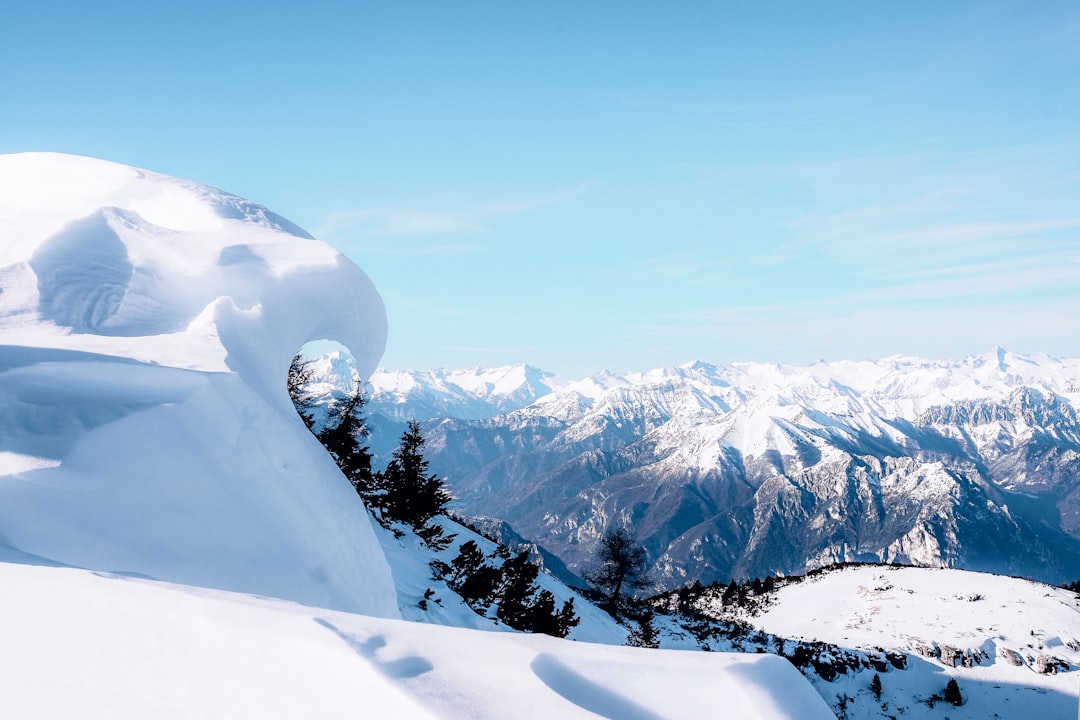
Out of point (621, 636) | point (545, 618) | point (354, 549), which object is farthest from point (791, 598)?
point (354, 549)

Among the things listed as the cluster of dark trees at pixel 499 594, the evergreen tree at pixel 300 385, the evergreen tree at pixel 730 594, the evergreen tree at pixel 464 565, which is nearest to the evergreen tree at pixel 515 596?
the cluster of dark trees at pixel 499 594

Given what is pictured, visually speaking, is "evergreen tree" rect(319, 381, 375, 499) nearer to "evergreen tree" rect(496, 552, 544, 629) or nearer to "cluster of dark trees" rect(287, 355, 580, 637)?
"cluster of dark trees" rect(287, 355, 580, 637)

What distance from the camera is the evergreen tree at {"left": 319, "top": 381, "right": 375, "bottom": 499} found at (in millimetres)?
24609

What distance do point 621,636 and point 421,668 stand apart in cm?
3597

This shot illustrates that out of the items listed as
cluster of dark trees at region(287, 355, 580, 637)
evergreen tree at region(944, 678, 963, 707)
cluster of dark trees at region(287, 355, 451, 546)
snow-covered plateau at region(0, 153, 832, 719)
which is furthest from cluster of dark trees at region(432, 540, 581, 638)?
evergreen tree at region(944, 678, 963, 707)

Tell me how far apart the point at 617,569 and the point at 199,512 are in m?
Answer: 41.9

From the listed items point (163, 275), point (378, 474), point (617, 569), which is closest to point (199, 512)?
point (163, 275)

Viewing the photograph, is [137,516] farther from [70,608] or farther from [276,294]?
[276,294]

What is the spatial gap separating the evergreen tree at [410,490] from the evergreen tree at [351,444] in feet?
3.23

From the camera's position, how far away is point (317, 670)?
10.1ft

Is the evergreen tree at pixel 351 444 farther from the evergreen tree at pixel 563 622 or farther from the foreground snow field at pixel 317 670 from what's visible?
the foreground snow field at pixel 317 670

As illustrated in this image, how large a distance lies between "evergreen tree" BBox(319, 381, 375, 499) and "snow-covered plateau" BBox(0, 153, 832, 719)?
35.2ft

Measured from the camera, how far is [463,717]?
2764 mm

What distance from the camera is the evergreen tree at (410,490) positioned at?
27.5 meters
